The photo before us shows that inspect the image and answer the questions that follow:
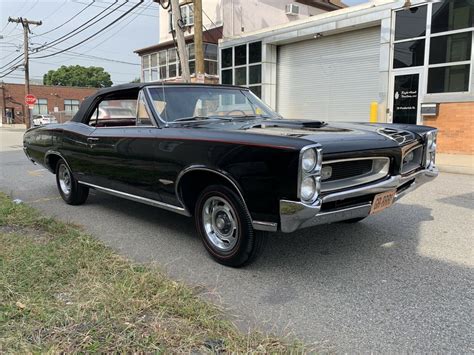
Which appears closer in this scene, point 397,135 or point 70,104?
point 397,135

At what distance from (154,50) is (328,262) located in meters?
26.3

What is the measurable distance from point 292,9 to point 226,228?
81.5 ft

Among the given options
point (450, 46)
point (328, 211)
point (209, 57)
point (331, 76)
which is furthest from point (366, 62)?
point (328, 211)

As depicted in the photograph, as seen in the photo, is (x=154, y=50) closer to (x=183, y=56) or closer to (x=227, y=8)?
(x=227, y=8)

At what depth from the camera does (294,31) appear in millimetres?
16719

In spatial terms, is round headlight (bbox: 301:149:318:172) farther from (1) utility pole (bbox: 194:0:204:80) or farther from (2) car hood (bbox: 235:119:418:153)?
(1) utility pole (bbox: 194:0:204:80)

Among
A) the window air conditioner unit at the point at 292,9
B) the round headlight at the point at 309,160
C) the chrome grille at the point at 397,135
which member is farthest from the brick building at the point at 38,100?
the round headlight at the point at 309,160

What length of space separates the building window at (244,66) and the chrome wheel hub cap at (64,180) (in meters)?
13.2

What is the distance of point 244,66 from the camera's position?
63.1ft

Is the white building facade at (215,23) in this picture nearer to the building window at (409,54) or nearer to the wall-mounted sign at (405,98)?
the building window at (409,54)

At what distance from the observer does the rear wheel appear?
595 cm

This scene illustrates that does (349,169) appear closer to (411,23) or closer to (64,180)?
(64,180)

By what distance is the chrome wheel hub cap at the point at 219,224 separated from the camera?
3631 mm

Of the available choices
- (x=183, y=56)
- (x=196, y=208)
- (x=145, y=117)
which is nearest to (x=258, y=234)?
(x=196, y=208)
